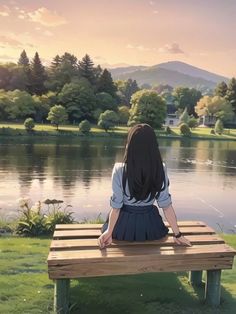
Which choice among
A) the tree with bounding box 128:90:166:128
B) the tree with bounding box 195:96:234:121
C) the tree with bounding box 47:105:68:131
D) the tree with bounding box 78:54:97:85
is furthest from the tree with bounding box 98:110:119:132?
the tree with bounding box 195:96:234:121

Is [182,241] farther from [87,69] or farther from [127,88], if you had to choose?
Result: [127,88]

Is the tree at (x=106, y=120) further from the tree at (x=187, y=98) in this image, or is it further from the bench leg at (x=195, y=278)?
the bench leg at (x=195, y=278)

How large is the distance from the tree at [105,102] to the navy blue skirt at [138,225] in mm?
75913

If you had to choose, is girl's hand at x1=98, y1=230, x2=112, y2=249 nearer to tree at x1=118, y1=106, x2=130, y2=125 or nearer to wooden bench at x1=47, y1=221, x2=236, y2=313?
wooden bench at x1=47, y1=221, x2=236, y2=313

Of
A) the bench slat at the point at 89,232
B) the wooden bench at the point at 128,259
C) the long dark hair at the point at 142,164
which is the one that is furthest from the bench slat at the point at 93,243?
the long dark hair at the point at 142,164

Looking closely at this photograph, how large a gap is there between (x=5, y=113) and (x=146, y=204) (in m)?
71.5

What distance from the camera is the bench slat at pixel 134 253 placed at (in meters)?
3.72

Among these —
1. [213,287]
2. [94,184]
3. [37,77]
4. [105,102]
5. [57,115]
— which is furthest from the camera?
[37,77]

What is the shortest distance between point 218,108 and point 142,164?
3666 inches

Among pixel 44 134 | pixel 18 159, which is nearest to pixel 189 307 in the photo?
pixel 18 159

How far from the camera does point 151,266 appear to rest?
3.83 meters

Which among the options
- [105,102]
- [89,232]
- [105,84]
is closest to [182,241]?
[89,232]

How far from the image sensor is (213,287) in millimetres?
4129

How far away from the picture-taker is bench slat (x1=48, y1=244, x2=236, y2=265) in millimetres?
3717
